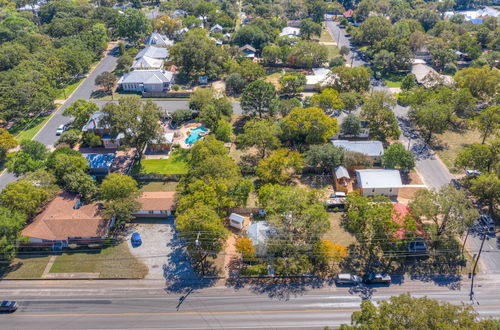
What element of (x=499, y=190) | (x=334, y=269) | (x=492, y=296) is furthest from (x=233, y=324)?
(x=499, y=190)

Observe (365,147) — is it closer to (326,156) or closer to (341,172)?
(341,172)

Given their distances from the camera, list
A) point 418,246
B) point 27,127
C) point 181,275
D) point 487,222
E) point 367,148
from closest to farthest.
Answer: point 181,275, point 418,246, point 487,222, point 367,148, point 27,127

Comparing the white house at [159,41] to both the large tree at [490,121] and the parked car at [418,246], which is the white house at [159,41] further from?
the parked car at [418,246]

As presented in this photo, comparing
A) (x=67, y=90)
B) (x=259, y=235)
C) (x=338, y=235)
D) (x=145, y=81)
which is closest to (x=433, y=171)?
(x=338, y=235)

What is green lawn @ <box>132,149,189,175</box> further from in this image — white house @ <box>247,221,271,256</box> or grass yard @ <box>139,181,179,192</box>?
white house @ <box>247,221,271,256</box>

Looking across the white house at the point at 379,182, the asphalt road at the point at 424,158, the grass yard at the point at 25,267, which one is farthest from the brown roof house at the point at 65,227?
the asphalt road at the point at 424,158

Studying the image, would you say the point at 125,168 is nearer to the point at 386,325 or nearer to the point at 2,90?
the point at 2,90
